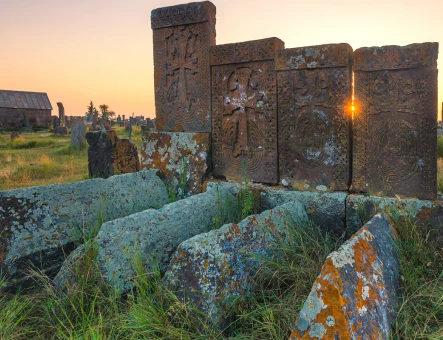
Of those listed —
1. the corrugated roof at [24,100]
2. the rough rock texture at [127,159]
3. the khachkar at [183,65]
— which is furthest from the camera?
the corrugated roof at [24,100]

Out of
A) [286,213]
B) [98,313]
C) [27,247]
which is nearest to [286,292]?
[286,213]

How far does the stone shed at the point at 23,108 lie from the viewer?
95.6ft

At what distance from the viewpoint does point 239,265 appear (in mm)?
2283

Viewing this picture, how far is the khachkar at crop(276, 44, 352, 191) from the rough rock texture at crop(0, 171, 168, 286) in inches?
59.2

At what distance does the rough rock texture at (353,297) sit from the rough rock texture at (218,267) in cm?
54

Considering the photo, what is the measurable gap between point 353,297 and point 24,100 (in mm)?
34120

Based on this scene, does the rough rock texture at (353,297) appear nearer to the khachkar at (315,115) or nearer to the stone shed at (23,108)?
the khachkar at (315,115)

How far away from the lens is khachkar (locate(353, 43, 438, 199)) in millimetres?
2928

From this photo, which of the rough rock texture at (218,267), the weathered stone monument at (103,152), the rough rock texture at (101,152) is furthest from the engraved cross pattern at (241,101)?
the rough rock texture at (101,152)

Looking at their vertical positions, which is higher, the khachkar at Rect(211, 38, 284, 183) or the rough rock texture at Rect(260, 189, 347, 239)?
the khachkar at Rect(211, 38, 284, 183)

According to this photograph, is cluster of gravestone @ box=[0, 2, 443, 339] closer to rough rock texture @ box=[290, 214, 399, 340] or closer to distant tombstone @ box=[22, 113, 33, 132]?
rough rock texture @ box=[290, 214, 399, 340]

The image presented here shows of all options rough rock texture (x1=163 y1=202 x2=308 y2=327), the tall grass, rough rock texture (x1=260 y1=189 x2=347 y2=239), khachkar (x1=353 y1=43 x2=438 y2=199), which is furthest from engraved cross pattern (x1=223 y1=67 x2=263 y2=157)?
the tall grass

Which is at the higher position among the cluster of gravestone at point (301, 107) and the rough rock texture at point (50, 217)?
the cluster of gravestone at point (301, 107)

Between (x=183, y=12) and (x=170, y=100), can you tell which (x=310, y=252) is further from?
(x=183, y=12)
